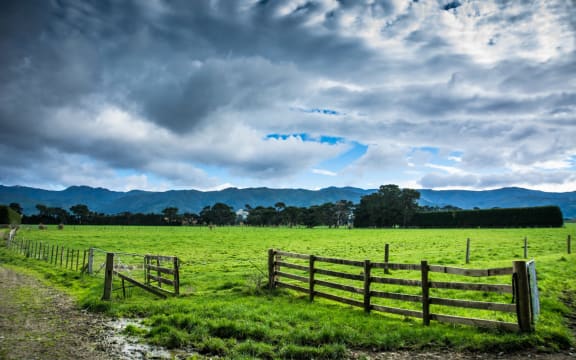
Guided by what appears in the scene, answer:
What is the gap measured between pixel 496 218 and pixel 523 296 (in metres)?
109

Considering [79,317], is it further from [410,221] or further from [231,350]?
[410,221]

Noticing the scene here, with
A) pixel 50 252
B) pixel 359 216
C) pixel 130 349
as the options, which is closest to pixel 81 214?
pixel 359 216

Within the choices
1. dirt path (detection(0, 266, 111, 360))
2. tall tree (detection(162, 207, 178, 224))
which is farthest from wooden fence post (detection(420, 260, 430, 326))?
tall tree (detection(162, 207, 178, 224))

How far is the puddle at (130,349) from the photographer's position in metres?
8.08

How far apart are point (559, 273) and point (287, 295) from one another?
13285 millimetres

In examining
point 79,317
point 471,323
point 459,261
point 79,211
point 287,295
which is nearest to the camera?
point 471,323

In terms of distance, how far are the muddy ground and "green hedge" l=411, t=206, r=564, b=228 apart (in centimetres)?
10415

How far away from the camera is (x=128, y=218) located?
148000mm

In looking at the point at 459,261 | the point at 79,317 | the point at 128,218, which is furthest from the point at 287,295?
the point at 128,218

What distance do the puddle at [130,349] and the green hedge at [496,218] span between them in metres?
108

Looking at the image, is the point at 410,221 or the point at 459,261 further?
the point at 410,221

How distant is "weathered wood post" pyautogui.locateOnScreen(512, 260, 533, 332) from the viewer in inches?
336

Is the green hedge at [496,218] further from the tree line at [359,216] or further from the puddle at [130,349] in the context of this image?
the puddle at [130,349]

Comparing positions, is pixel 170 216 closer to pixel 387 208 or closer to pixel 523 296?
pixel 387 208
